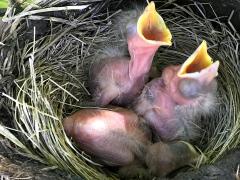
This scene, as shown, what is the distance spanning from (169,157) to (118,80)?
338 millimetres

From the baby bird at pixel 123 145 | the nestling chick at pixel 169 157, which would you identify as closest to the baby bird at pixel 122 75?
the baby bird at pixel 123 145

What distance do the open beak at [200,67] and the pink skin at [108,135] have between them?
0.85 feet

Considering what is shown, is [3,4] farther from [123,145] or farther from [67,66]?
[123,145]

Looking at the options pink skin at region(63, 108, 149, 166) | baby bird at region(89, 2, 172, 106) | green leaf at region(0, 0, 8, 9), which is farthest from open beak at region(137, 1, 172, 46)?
green leaf at region(0, 0, 8, 9)

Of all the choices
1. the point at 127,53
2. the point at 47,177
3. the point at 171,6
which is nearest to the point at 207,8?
the point at 171,6

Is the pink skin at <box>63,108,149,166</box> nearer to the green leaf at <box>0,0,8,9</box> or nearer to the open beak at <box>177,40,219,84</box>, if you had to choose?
the open beak at <box>177,40,219,84</box>

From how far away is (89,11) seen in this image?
1725mm

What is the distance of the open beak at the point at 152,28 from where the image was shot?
1425mm

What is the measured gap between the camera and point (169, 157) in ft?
4.78

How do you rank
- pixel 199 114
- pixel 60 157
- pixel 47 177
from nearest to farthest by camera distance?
pixel 47 177, pixel 60 157, pixel 199 114

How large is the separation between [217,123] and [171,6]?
460 millimetres

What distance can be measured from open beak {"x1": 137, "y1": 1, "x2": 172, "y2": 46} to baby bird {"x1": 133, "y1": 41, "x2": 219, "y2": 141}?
0.11 metres

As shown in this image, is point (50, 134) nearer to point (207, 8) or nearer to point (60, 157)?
point (60, 157)

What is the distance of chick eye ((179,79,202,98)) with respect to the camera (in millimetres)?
1461
